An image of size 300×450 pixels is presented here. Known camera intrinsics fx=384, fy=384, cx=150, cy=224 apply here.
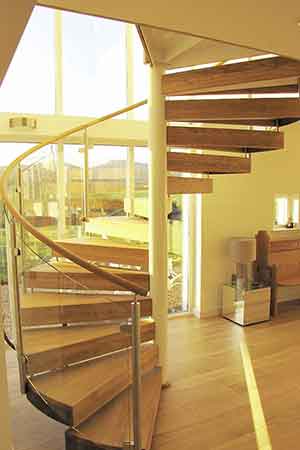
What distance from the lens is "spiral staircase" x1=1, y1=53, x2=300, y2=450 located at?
2475 mm

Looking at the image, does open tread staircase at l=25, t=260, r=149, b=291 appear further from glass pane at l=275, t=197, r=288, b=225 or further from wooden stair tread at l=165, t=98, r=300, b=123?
glass pane at l=275, t=197, r=288, b=225

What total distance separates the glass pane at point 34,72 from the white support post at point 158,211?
1.91 metres

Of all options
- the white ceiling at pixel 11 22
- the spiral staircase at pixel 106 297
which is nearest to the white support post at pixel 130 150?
the spiral staircase at pixel 106 297

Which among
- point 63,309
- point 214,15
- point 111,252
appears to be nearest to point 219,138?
point 111,252

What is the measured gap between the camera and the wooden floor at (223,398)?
2.72 metres

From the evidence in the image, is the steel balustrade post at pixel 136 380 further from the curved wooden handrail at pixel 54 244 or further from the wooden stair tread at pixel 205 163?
the wooden stair tread at pixel 205 163

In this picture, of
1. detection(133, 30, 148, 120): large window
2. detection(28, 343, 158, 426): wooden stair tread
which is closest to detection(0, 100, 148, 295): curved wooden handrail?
detection(28, 343, 158, 426): wooden stair tread

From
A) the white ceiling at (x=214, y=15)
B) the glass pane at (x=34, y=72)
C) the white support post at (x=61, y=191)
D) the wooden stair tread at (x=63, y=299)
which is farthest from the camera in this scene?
the white support post at (x=61, y=191)

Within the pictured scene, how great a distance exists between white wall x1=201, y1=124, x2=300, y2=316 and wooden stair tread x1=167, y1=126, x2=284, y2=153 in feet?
5.34

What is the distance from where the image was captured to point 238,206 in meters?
5.51

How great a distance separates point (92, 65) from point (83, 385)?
388 centimetres

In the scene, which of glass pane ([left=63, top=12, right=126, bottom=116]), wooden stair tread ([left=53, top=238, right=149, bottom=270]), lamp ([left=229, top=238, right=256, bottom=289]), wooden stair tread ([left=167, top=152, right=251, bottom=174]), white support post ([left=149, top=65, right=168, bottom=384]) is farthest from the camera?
lamp ([left=229, top=238, right=256, bottom=289])

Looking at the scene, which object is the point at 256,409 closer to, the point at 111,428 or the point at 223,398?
the point at 223,398

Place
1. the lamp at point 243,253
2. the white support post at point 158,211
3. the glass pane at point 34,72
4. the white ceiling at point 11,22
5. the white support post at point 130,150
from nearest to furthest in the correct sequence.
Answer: the white ceiling at point 11,22 < the white support post at point 158,211 < the glass pane at point 34,72 < the lamp at point 243,253 < the white support post at point 130,150
